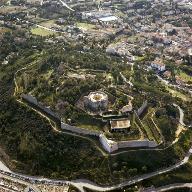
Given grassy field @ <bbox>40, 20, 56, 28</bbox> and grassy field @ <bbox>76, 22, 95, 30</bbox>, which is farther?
grassy field @ <bbox>76, 22, 95, 30</bbox>

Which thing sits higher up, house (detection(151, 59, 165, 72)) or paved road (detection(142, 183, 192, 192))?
house (detection(151, 59, 165, 72))

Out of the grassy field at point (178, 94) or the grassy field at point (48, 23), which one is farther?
the grassy field at point (48, 23)

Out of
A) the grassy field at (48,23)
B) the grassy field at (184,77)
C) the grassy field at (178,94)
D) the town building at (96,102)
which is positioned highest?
the town building at (96,102)

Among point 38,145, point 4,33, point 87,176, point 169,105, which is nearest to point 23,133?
point 38,145

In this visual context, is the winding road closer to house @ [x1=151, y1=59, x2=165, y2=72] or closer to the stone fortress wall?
the stone fortress wall

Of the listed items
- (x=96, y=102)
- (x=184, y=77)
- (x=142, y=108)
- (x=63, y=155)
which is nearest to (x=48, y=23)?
(x=184, y=77)

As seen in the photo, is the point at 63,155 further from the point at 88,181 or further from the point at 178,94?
the point at 178,94

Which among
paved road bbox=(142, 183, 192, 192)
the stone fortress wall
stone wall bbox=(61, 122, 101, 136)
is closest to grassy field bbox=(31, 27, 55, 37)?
stone wall bbox=(61, 122, 101, 136)

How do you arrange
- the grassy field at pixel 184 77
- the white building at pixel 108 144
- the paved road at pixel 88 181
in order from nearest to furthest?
the paved road at pixel 88 181 → the white building at pixel 108 144 → the grassy field at pixel 184 77

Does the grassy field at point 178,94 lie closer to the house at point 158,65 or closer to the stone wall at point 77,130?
the house at point 158,65

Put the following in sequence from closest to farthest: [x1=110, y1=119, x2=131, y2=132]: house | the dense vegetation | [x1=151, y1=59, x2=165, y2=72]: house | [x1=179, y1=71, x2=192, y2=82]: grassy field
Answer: the dense vegetation
[x1=110, y1=119, x2=131, y2=132]: house
[x1=179, y1=71, x2=192, y2=82]: grassy field
[x1=151, y1=59, x2=165, y2=72]: house

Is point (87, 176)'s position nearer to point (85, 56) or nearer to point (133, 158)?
point (133, 158)

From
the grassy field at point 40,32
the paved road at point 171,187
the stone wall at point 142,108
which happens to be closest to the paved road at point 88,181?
the paved road at point 171,187
